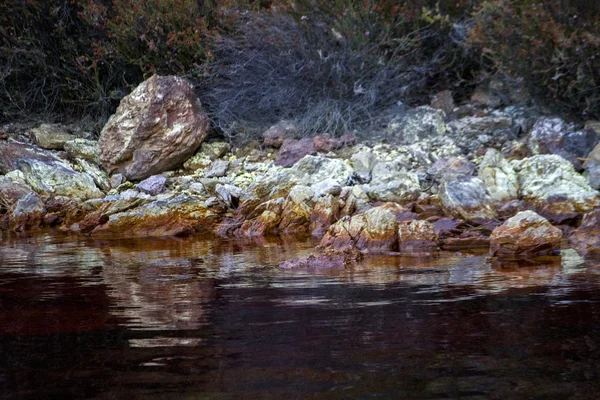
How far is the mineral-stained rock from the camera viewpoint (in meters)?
5.83

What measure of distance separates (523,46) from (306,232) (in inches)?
155

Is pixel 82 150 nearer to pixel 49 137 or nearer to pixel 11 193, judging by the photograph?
pixel 49 137

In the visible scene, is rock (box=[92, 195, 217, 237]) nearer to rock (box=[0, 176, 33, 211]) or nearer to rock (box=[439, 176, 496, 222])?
rock (box=[0, 176, 33, 211])

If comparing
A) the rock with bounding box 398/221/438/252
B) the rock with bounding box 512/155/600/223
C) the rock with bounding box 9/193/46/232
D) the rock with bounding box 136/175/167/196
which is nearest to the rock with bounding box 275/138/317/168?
the rock with bounding box 136/175/167/196

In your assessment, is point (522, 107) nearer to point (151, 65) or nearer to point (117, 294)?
point (151, 65)

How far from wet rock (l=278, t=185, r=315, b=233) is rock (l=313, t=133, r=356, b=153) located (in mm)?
1713

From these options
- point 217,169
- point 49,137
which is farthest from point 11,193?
point 217,169

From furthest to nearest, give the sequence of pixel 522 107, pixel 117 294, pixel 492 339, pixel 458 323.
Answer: pixel 522 107
pixel 117 294
pixel 458 323
pixel 492 339

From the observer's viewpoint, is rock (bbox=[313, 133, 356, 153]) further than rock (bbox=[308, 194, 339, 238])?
Yes

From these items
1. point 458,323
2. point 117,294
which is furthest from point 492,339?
point 117,294

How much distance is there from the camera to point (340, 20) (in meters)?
10.9

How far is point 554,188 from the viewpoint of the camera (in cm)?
799

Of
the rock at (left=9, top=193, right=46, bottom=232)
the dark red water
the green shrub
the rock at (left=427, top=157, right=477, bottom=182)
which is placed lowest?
the dark red water

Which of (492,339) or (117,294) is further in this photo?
(117,294)
